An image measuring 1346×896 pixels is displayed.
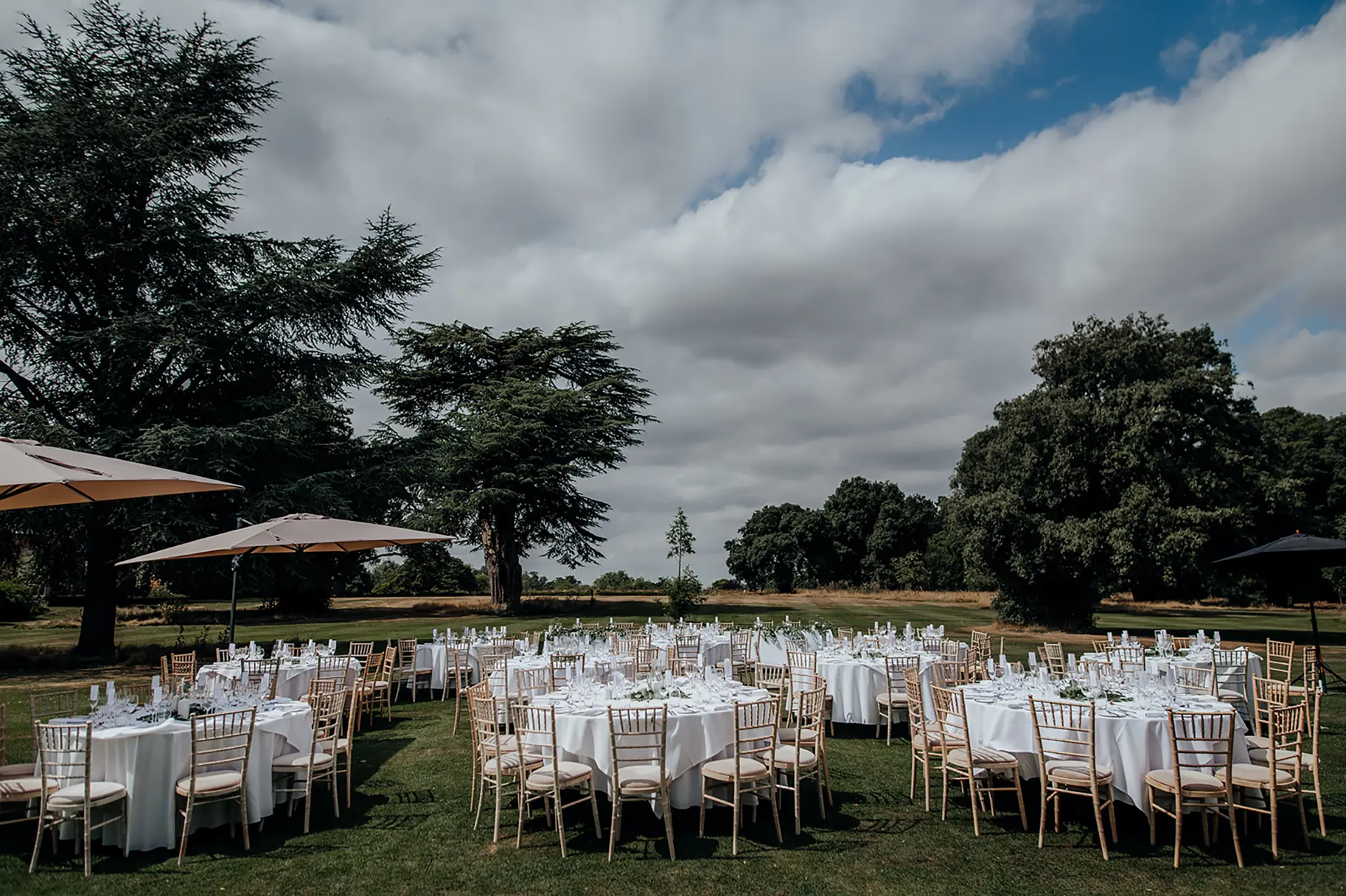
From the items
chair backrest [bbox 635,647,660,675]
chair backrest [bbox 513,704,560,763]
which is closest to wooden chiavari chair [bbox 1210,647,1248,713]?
chair backrest [bbox 635,647,660,675]

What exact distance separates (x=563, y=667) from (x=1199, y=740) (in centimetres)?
775

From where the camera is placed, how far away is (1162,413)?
24.7m

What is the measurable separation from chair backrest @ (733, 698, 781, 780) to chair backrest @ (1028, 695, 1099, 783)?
217cm

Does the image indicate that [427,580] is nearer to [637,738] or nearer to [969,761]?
[637,738]

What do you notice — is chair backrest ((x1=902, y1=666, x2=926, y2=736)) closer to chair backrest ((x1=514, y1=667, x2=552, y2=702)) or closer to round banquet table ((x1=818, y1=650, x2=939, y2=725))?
round banquet table ((x1=818, y1=650, x2=939, y2=725))

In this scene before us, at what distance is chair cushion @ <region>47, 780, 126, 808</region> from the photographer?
611cm

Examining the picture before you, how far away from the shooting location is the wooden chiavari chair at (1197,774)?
19.6ft

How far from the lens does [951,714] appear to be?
25.6 feet

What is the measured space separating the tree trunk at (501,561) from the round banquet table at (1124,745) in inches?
1206

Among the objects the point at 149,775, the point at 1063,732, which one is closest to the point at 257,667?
the point at 149,775

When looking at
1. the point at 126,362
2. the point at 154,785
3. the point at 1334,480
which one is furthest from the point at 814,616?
the point at 1334,480

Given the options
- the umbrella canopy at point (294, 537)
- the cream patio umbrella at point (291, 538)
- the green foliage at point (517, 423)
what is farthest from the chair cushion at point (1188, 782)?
the green foliage at point (517, 423)

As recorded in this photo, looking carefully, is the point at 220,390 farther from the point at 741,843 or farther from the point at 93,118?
the point at 741,843

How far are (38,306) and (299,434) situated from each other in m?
7.75
